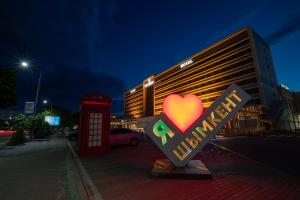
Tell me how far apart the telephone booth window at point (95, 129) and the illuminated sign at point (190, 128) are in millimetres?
6190

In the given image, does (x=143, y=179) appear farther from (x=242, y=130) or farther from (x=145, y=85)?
(x=145, y=85)

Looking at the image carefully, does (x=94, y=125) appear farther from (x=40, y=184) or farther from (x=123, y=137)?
(x=40, y=184)

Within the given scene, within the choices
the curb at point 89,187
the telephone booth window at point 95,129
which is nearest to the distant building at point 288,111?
the telephone booth window at point 95,129

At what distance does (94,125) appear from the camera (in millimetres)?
10430

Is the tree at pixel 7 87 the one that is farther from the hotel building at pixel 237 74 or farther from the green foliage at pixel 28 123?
the hotel building at pixel 237 74

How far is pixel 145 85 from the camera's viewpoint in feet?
342

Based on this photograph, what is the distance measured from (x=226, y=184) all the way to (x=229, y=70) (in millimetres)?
57071

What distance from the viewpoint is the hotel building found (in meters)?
43.3

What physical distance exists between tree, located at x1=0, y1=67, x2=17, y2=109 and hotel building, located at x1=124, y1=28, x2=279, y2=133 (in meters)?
40.3

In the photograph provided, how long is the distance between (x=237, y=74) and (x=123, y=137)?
49.8 m

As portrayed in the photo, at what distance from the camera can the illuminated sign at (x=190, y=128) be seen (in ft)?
17.3

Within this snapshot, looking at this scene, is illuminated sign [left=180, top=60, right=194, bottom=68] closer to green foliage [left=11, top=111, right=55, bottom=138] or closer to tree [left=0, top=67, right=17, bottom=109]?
green foliage [left=11, top=111, right=55, bottom=138]

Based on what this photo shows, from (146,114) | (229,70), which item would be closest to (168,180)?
(229,70)

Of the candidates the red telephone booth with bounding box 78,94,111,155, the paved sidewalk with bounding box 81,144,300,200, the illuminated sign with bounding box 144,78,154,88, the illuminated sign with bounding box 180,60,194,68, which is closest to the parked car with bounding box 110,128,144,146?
the red telephone booth with bounding box 78,94,111,155
